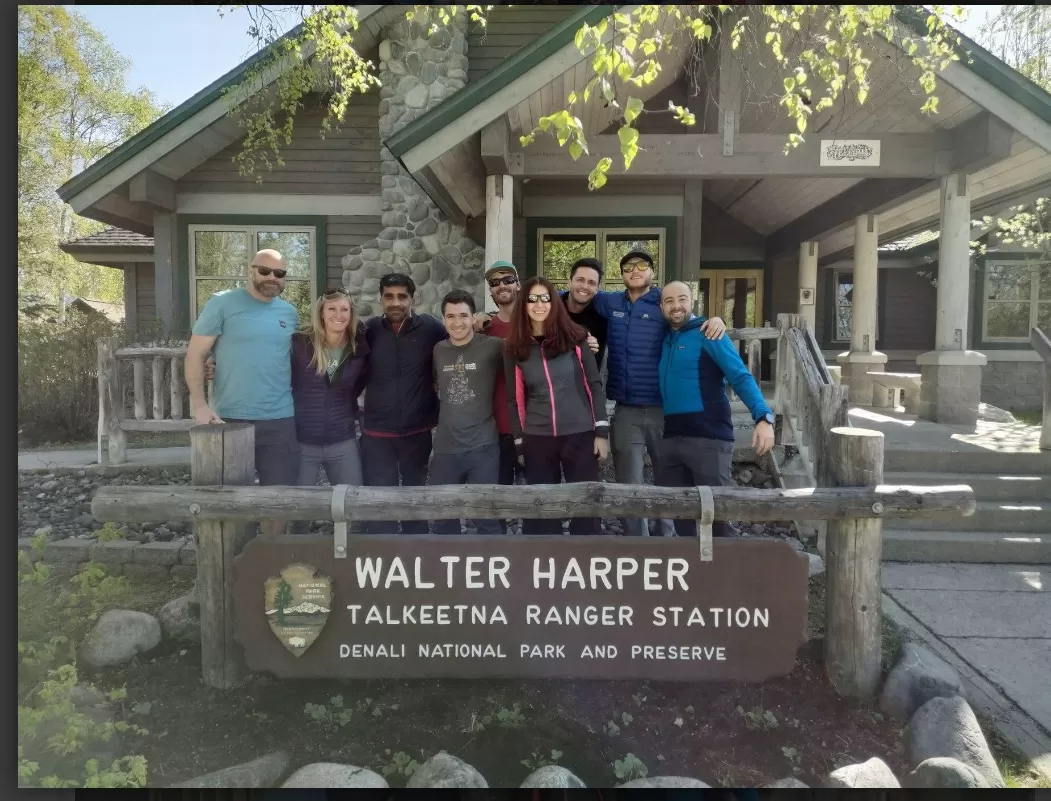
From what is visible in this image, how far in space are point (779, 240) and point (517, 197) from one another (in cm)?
603

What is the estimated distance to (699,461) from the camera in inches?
141

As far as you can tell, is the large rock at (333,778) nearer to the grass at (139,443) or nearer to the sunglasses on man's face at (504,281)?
the sunglasses on man's face at (504,281)

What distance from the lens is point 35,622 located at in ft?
11.4

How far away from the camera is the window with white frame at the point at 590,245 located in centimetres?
977

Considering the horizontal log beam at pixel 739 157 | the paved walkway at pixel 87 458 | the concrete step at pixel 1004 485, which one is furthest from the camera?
the horizontal log beam at pixel 739 157

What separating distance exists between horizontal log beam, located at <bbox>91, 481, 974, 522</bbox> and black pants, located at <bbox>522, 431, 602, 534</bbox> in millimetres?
535

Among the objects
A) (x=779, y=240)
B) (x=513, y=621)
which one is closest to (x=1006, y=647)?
(x=513, y=621)

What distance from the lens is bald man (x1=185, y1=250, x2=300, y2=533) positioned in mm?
3568

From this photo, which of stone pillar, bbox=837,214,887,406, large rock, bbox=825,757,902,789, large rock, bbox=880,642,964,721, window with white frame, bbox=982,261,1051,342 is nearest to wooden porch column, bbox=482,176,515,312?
large rock, bbox=880,642,964,721

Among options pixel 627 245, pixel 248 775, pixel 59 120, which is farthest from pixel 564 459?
pixel 59 120

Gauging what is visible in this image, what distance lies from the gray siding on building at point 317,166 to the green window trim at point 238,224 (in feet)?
1.22

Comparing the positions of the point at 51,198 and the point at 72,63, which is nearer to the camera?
the point at 72,63

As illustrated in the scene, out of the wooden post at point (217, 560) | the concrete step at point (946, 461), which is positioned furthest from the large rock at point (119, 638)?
the concrete step at point (946, 461)

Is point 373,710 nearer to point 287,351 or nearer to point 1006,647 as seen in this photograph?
point 287,351
